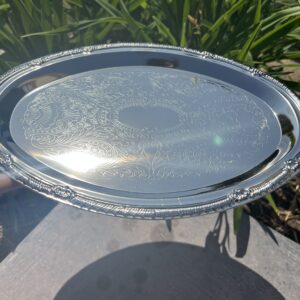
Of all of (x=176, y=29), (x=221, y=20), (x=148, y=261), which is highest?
(x=221, y=20)

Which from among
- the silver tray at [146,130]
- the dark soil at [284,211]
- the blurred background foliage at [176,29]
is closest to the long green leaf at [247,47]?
the blurred background foliage at [176,29]

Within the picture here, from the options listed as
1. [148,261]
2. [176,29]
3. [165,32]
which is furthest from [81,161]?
[176,29]

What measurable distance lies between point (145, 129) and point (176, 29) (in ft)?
2.83

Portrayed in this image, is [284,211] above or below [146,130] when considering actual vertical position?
below

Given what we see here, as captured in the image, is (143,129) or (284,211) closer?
(143,129)

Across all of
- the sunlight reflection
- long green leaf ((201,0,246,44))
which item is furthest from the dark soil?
the sunlight reflection

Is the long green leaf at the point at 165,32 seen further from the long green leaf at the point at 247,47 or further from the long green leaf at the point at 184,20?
the long green leaf at the point at 247,47

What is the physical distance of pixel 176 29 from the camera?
1.87 metres

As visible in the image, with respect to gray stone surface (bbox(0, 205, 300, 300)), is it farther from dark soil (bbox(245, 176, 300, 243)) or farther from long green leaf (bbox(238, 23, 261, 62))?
long green leaf (bbox(238, 23, 261, 62))

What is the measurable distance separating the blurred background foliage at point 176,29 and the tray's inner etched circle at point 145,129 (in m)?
0.42

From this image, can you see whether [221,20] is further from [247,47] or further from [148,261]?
[148,261]

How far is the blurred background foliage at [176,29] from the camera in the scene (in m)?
1.72

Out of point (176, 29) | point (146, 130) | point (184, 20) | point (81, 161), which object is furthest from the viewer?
point (176, 29)

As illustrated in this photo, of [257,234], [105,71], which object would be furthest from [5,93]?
[257,234]
